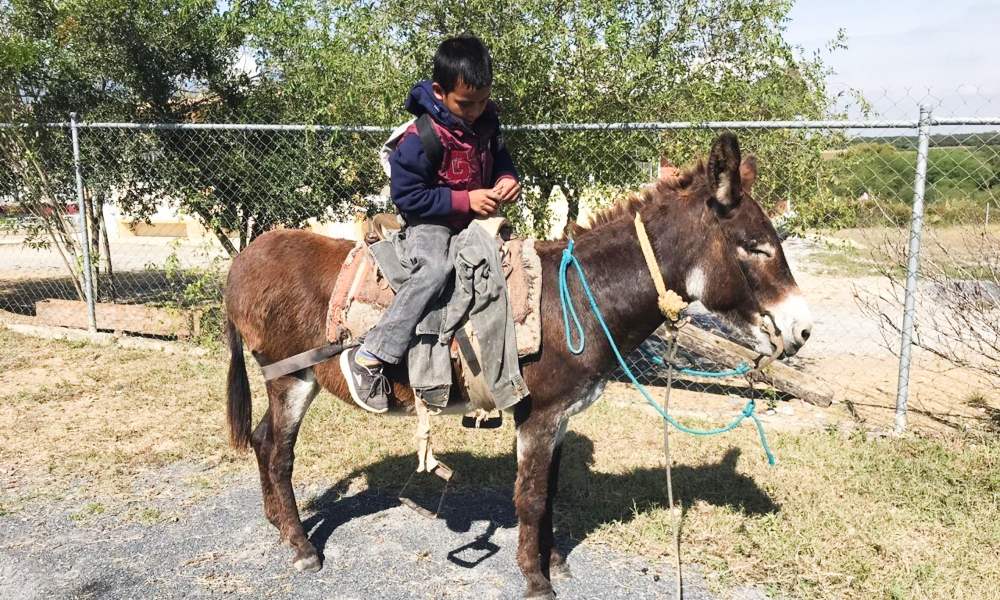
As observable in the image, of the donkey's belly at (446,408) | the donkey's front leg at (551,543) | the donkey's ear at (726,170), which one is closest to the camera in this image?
the donkey's ear at (726,170)

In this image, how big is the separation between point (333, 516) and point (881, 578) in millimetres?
2988

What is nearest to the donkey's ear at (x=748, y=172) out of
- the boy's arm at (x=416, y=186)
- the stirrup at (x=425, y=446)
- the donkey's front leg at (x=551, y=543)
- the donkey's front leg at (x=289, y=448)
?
the boy's arm at (x=416, y=186)

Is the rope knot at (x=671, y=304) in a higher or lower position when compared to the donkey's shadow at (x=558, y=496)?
higher

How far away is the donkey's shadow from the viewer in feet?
13.1

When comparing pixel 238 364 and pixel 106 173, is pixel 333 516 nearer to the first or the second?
pixel 238 364

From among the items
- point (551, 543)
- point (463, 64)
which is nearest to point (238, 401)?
point (551, 543)

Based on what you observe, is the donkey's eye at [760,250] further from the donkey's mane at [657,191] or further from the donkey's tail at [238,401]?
the donkey's tail at [238,401]

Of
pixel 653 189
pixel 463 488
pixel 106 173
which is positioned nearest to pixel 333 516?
pixel 463 488

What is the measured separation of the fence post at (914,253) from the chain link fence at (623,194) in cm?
6

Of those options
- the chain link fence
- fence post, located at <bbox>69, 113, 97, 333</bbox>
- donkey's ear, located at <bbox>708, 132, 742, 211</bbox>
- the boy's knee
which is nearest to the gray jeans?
the boy's knee

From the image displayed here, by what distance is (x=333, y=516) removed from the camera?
13.6ft

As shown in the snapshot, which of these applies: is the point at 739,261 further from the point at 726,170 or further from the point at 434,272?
the point at 434,272

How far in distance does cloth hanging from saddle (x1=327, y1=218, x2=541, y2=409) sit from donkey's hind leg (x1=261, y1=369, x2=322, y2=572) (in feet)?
1.66

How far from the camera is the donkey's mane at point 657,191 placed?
302 centimetres
